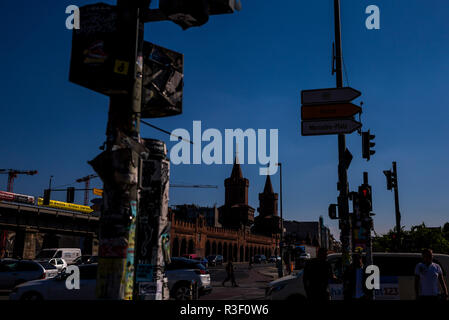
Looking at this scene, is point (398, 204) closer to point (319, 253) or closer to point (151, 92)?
point (319, 253)

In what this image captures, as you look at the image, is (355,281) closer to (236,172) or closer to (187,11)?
(187,11)

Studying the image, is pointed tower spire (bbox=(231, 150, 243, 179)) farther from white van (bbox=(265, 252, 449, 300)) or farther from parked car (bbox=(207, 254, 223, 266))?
white van (bbox=(265, 252, 449, 300))

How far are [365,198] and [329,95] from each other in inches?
107

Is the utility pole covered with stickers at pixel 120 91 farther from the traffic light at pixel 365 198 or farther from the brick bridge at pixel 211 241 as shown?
the brick bridge at pixel 211 241

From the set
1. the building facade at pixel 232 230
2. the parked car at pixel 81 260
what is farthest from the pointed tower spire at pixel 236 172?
the parked car at pixel 81 260

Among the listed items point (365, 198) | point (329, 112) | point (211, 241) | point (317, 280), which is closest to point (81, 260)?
point (365, 198)

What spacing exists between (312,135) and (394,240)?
22237mm

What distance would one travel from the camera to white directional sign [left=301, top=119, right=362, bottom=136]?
9.31 m

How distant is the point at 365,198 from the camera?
10203 millimetres

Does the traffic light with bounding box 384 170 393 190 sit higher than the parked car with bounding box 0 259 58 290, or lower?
higher

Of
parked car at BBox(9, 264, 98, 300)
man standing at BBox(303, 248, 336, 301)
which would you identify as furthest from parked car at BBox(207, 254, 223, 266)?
man standing at BBox(303, 248, 336, 301)

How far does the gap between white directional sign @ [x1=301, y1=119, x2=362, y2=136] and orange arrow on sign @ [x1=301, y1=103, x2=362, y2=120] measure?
0.12 metres

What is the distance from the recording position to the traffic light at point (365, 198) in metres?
10.2

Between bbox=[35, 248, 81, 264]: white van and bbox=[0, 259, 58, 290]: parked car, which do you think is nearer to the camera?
bbox=[0, 259, 58, 290]: parked car
